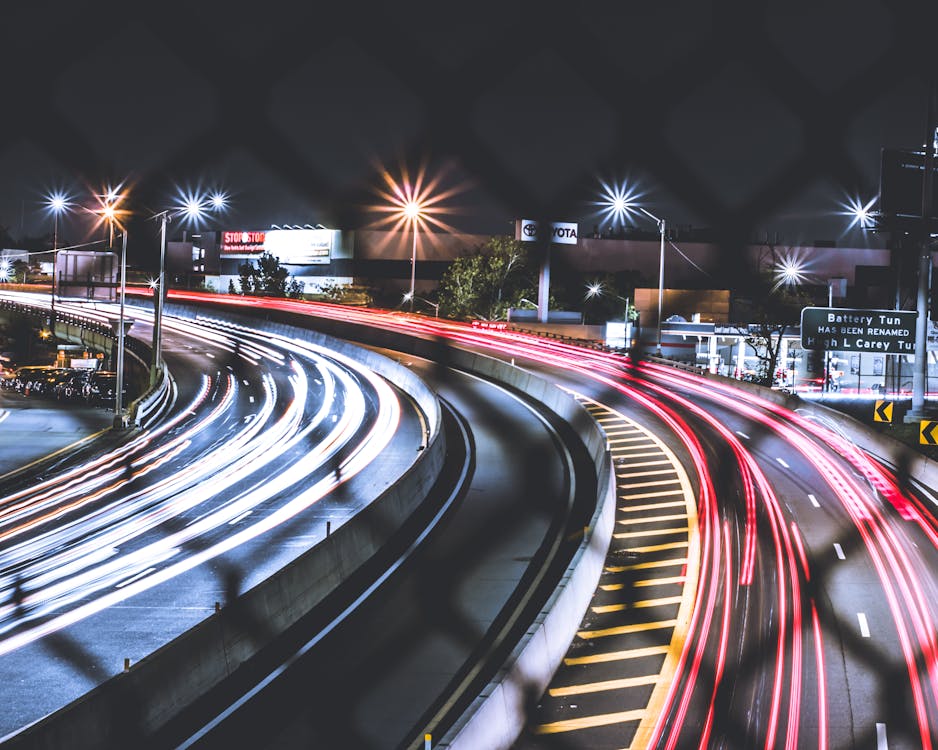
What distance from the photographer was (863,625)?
11.1 meters

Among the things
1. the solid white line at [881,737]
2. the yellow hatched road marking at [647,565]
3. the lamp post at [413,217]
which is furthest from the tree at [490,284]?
the solid white line at [881,737]

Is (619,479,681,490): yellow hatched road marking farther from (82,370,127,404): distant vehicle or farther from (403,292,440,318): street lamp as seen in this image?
(403,292,440,318): street lamp

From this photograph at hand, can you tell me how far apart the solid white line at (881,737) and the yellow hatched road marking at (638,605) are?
3846mm

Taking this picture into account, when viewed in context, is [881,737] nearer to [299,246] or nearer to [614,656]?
[614,656]

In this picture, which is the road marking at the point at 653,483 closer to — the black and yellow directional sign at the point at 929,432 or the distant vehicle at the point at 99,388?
the black and yellow directional sign at the point at 929,432

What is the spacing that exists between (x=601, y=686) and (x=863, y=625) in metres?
3.57

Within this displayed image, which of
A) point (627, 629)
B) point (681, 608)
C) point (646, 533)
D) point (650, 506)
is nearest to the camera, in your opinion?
point (627, 629)

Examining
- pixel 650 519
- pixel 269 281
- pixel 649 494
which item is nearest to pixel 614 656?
pixel 650 519

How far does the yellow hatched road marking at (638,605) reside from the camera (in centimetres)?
1170

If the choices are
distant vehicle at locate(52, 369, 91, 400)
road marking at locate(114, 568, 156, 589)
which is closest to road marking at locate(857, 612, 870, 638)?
road marking at locate(114, 568, 156, 589)

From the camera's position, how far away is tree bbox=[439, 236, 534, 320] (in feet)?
169

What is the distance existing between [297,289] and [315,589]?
56.8 metres

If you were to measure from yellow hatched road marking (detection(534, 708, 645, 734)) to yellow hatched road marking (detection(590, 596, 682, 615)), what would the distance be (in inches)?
118

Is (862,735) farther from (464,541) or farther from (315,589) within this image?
(464,541)
